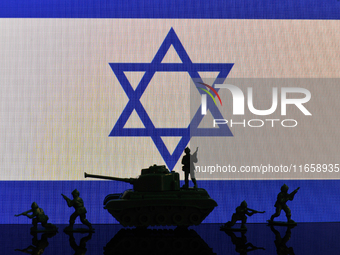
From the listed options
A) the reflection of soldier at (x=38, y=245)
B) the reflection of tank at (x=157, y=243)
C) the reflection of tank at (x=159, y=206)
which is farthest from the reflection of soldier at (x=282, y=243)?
the reflection of soldier at (x=38, y=245)

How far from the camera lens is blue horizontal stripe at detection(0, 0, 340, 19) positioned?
8.72 meters

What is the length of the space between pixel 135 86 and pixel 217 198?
299cm

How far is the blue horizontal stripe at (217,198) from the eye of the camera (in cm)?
834

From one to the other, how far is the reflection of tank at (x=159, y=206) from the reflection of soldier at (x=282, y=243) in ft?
4.11

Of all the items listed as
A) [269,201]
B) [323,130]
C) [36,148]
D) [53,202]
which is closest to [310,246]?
[269,201]

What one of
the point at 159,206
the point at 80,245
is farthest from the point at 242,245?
the point at 80,245

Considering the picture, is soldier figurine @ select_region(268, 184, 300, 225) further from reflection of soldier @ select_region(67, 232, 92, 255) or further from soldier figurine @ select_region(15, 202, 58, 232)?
soldier figurine @ select_region(15, 202, 58, 232)

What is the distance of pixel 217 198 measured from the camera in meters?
8.48

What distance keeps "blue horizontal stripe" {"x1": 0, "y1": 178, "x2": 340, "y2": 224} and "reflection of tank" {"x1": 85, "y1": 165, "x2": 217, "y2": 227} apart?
1143 millimetres

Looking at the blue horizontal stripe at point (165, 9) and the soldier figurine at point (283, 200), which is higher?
the blue horizontal stripe at point (165, 9)

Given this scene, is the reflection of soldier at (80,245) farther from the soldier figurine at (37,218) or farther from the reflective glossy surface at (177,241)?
the soldier figurine at (37,218)

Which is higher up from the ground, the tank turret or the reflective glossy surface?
the tank turret

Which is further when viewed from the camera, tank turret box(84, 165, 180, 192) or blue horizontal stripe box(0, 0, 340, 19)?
blue horizontal stripe box(0, 0, 340, 19)

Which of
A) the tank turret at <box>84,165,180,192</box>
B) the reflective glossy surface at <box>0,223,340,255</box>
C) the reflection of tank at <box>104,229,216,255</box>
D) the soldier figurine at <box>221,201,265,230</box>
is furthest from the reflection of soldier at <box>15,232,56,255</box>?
the soldier figurine at <box>221,201,265,230</box>
